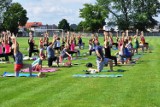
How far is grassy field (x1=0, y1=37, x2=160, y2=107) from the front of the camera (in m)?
13.2

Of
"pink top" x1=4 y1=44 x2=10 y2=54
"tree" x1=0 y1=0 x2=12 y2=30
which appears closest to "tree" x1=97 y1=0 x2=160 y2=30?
"tree" x1=0 y1=0 x2=12 y2=30

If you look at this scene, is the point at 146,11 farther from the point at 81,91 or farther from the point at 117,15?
the point at 81,91

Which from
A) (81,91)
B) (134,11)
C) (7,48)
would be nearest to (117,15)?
(134,11)

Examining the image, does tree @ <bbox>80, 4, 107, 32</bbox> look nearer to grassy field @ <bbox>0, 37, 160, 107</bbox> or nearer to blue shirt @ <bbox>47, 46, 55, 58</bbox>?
blue shirt @ <bbox>47, 46, 55, 58</bbox>

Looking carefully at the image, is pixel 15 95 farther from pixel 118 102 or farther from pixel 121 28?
pixel 121 28

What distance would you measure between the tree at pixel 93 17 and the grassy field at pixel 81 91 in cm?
11459

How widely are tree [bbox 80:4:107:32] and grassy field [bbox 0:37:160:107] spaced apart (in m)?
115

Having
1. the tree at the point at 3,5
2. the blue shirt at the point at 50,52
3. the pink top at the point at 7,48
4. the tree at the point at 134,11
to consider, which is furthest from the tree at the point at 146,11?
the blue shirt at the point at 50,52

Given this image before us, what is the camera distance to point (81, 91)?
50.6 ft

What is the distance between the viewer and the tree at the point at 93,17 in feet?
442

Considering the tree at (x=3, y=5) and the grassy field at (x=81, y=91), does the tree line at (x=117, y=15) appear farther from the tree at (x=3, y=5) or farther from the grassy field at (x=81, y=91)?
the grassy field at (x=81, y=91)

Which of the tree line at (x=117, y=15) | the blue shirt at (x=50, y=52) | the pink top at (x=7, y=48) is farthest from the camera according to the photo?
the tree line at (x=117, y=15)

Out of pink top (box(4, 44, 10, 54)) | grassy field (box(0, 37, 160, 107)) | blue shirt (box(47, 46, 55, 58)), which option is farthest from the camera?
pink top (box(4, 44, 10, 54))

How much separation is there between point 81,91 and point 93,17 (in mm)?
123505
